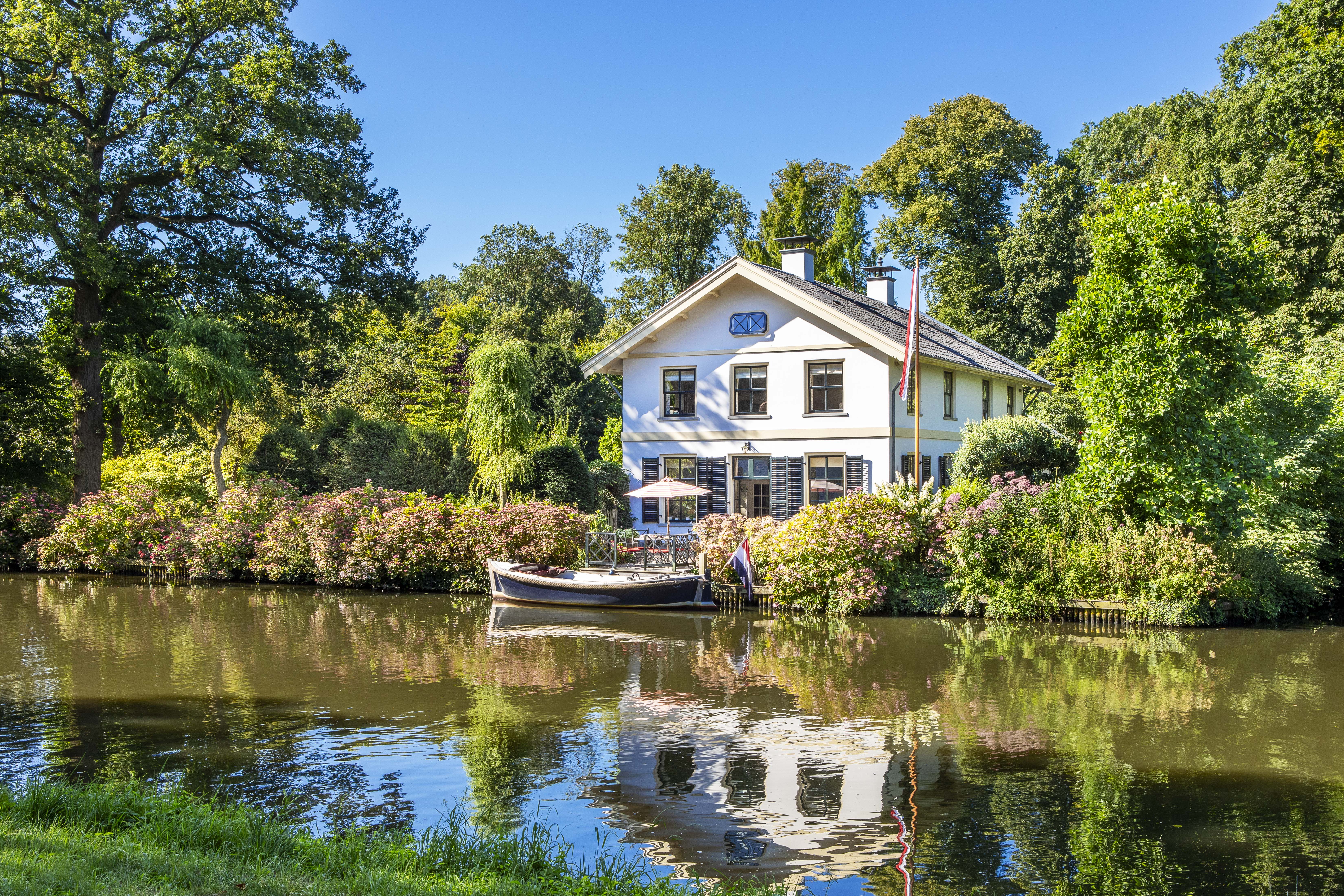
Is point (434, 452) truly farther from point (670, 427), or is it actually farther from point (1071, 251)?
point (1071, 251)

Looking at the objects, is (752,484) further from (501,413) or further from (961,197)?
(961,197)

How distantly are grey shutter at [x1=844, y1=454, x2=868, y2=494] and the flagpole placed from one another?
2.14 metres

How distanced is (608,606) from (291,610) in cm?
690

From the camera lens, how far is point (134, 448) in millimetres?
42031

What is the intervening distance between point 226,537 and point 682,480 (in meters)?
13.0

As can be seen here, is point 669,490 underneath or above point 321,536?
above

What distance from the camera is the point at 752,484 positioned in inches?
1208

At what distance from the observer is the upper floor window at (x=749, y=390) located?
3069 cm

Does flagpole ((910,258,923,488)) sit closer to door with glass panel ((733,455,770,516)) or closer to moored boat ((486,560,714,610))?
door with glass panel ((733,455,770,516))

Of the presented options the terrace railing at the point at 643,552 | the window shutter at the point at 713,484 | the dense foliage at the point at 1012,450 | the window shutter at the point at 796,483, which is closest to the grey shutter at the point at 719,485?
the window shutter at the point at 713,484

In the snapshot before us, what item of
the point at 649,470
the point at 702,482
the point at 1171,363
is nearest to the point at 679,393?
the point at 649,470

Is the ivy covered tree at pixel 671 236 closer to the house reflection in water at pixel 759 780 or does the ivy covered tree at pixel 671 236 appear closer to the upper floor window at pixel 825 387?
the upper floor window at pixel 825 387

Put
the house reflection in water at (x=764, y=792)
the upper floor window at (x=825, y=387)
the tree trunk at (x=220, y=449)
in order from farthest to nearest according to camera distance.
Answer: the tree trunk at (x=220, y=449) < the upper floor window at (x=825, y=387) < the house reflection in water at (x=764, y=792)

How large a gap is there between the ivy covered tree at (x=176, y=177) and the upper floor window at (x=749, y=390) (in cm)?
1367
